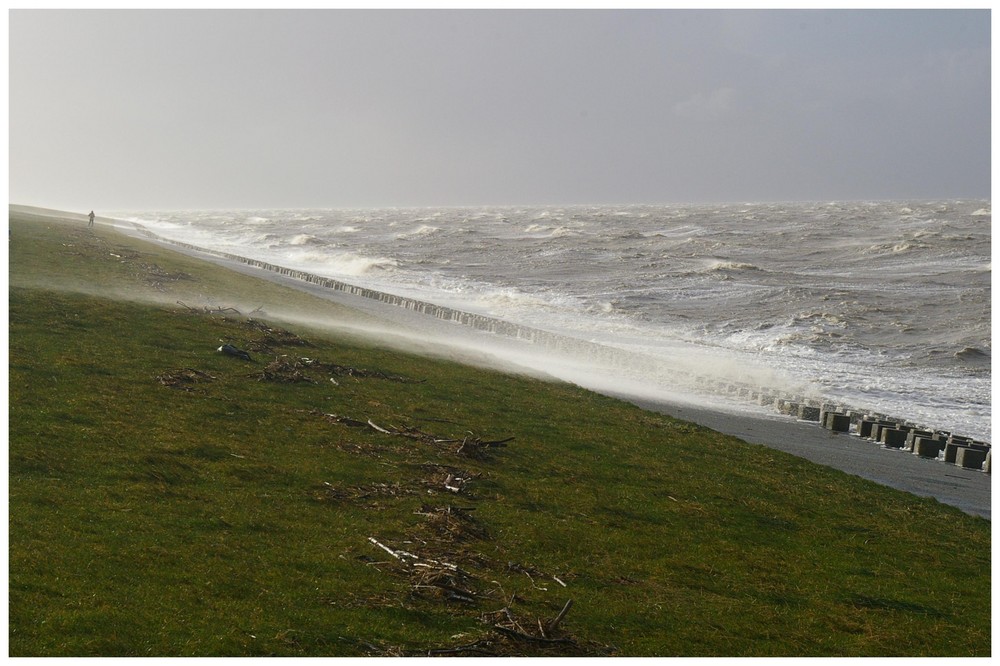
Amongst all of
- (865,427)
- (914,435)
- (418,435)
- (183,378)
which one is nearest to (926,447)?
(914,435)

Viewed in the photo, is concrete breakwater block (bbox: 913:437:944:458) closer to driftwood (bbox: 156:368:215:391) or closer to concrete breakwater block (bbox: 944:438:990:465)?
concrete breakwater block (bbox: 944:438:990:465)

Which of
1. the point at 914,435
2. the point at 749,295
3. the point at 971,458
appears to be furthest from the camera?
the point at 749,295

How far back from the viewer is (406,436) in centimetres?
1873

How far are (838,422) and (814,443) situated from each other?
2.54 meters

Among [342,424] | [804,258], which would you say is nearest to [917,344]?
[342,424]

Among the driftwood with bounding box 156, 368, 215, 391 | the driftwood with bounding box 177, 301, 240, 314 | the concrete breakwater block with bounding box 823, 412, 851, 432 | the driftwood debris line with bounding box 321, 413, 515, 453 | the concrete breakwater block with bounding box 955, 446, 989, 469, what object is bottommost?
the concrete breakwater block with bounding box 955, 446, 989, 469

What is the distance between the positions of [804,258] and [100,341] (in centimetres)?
8265

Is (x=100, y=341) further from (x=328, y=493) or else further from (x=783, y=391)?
(x=783, y=391)

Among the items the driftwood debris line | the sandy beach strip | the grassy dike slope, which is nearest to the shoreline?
the sandy beach strip

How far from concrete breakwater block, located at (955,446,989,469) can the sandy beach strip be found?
378 mm

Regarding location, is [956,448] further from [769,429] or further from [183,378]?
[183,378]

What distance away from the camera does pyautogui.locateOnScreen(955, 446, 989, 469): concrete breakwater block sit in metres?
23.7

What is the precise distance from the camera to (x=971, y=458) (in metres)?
Answer: 23.8

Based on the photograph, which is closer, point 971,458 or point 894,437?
point 971,458
